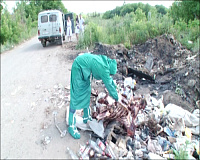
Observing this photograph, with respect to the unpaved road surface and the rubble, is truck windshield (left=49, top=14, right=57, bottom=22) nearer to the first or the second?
the unpaved road surface

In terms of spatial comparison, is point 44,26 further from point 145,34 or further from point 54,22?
point 145,34

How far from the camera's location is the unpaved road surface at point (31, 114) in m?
→ 3.45

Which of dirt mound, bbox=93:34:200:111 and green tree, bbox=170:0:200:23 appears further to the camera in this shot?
green tree, bbox=170:0:200:23

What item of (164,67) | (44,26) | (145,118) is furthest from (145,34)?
(145,118)

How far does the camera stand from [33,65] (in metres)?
8.43

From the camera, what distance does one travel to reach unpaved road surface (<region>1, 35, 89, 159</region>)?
3.45m

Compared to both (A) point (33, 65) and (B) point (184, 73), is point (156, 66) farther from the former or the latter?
(A) point (33, 65)

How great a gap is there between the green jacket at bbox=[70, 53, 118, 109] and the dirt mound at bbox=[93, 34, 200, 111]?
248 centimetres

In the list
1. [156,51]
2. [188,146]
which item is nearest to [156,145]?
[188,146]

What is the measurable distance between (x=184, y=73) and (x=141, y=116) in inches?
115

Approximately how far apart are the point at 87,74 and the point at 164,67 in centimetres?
485

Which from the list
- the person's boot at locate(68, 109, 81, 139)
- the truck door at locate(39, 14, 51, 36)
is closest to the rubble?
the person's boot at locate(68, 109, 81, 139)

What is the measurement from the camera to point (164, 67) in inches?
282

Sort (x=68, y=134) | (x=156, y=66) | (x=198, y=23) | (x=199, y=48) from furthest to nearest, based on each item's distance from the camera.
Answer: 1. (x=198, y=23)
2. (x=199, y=48)
3. (x=156, y=66)
4. (x=68, y=134)
